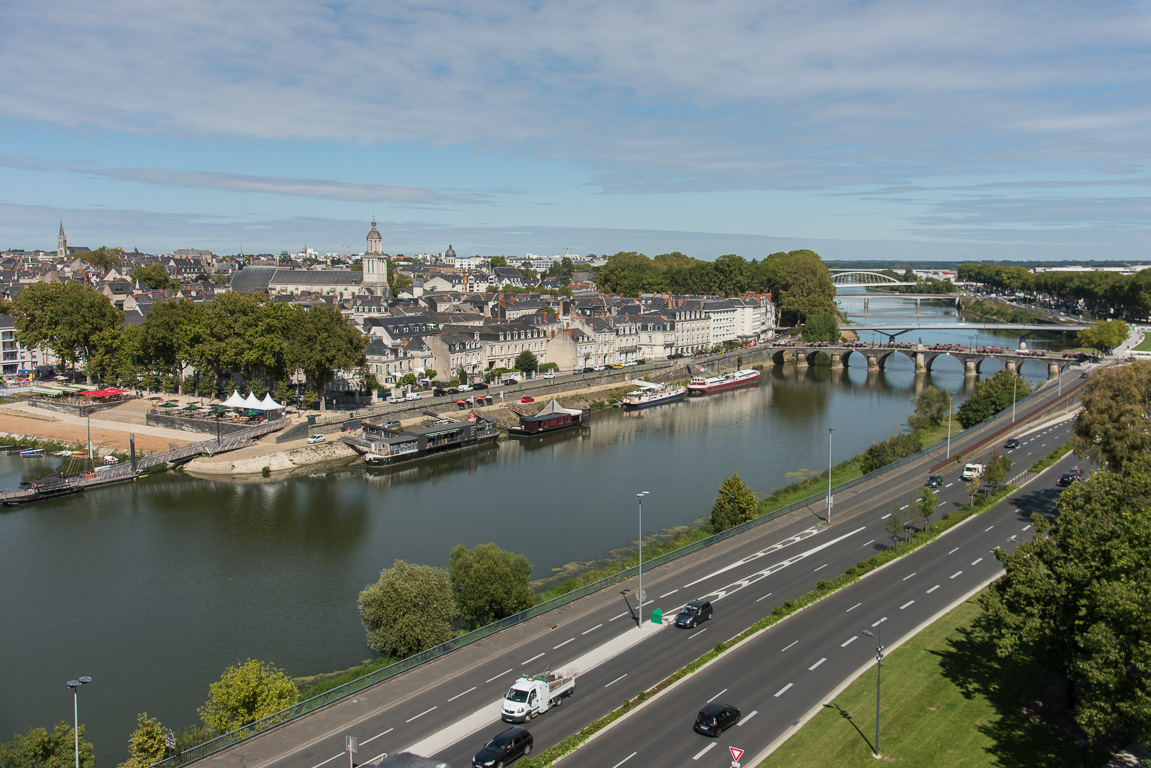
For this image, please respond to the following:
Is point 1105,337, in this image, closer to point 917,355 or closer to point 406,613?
point 917,355

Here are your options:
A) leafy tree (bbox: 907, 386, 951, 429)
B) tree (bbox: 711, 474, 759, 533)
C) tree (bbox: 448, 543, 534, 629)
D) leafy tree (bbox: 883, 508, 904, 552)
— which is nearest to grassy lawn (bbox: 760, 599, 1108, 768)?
leafy tree (bbox: 883, 508, 904, 552)

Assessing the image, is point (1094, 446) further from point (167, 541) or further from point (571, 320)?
point (571, 320)

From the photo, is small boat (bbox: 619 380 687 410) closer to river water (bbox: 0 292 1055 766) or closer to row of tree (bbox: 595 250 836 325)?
river water (bbox: 0 292 1055 766)

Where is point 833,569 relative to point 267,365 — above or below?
below

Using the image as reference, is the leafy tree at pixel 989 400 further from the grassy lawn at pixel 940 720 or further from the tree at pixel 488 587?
the tree at pixel 488 587

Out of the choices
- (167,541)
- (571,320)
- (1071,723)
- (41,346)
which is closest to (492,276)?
(571,320)

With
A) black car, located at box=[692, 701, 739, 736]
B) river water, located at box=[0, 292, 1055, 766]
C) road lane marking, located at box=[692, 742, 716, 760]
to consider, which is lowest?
river water, located at box=[0, 292, 1055, 766]
